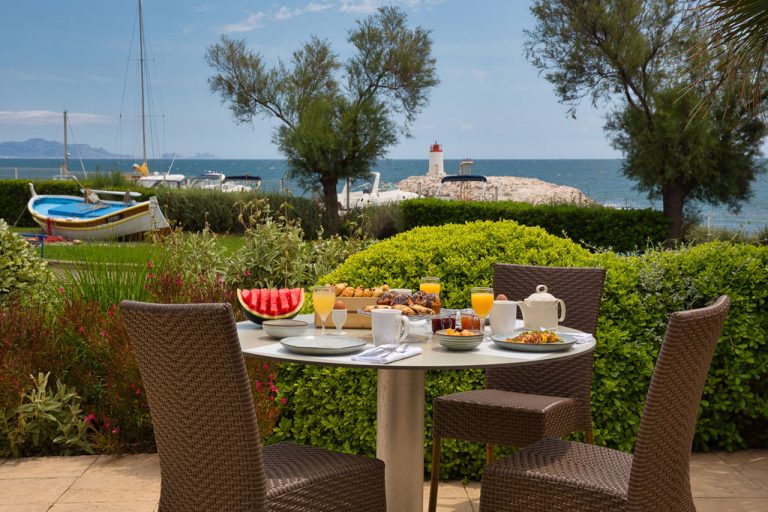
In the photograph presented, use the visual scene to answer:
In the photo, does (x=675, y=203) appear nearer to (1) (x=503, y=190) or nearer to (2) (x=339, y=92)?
(2) (x=339, y=92)

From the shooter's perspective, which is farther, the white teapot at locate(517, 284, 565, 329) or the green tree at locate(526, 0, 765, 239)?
the green tree at locate(526, 0, 765, 239)

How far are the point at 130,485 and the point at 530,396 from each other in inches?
77.8

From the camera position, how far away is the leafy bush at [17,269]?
233 inches

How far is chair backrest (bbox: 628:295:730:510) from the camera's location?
2.22m

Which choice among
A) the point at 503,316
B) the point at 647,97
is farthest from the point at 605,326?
the point at 647,97

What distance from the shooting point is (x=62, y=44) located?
90.8 metres

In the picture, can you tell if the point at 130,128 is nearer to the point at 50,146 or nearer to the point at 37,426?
the point at 37,426

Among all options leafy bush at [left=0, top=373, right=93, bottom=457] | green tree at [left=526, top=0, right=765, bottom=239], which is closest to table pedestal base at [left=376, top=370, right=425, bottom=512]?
leafy bush at [left=0, top=373, right=93, bottom=457]

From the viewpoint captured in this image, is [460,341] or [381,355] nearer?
[381,355]

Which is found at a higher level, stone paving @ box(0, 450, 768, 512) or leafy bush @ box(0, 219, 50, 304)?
leafy bush @ box(0, 219, 50, 304)

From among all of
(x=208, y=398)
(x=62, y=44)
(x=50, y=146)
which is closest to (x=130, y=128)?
(x=208, y=398)

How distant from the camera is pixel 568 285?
11.9ft

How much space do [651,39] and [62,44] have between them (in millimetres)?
85121

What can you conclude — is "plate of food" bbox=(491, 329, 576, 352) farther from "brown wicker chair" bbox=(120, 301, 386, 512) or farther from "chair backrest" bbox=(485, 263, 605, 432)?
"chair backrest" bbox=(485, 263, 605, 432)
